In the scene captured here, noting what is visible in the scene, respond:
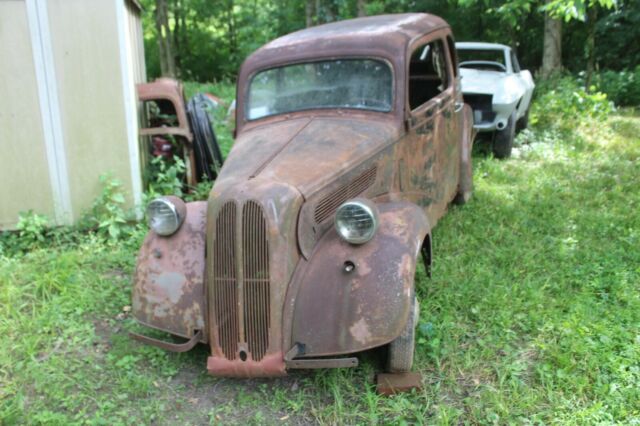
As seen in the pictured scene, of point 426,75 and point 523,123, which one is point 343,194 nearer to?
point 426,75

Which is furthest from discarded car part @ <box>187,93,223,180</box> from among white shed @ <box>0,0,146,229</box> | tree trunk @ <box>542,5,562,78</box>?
tree trunk @ <box>542,5,562,78</box>

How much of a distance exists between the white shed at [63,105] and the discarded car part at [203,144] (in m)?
1.02

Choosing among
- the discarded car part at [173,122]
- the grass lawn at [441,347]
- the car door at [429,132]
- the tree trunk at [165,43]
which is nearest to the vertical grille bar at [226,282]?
the grass lawn at [441,347]

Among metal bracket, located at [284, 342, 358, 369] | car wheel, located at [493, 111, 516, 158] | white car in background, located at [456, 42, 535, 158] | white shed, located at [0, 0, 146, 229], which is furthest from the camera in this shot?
car wheel, located at [493, 111, 516, 158]

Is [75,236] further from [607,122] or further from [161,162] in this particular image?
[607,122]

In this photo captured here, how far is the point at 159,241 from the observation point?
344 centimetres

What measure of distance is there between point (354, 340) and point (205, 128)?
4.12 metres

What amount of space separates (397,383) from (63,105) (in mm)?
4005

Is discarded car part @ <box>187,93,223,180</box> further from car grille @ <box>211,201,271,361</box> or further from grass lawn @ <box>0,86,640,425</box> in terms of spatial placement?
car grille @ <box>211,201,271,361</box>

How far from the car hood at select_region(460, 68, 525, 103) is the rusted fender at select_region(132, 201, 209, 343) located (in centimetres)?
504

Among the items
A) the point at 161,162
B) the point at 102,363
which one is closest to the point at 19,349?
the point at 102,363

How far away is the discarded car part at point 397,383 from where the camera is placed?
310cm

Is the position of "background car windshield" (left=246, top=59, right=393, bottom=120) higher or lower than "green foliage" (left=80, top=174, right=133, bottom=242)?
higher

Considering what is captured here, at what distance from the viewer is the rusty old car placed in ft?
9.62
